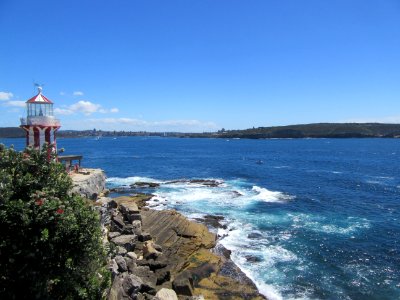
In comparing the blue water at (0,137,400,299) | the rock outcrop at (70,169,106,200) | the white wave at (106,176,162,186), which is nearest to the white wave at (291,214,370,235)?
the blue water at (0,137,400,299)

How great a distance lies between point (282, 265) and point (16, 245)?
63.1ft

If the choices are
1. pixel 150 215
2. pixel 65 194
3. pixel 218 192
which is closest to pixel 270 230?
pixel 150 215

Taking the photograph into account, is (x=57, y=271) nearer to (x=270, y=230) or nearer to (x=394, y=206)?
(x=270, y=230)

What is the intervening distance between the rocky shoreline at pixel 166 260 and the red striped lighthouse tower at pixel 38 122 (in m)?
7.05

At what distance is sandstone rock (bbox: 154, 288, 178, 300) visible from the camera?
18.4m

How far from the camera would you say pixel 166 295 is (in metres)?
18.6

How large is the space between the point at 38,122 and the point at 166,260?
14357mm

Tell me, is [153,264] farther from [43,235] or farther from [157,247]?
[43,235]

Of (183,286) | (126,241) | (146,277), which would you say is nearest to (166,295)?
(183,286)

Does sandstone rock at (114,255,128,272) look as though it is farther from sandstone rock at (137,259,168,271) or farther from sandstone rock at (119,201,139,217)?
sandstone rock at (119,201,139,217)

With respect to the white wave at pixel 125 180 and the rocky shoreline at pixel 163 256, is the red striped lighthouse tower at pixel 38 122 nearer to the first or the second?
the rocky shoreline at pixel 163 256

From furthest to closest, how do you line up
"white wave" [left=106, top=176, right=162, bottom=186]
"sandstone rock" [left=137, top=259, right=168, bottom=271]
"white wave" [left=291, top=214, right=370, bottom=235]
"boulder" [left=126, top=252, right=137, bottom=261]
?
"white wave" [left=106, top=176, right=162, bottom=186], "white wave" [left=291, top=214, right=370, bottom=235], "boulder" [left=126, top=252, right=137, bottom=261], "sandstone rock" [left=137, top=259, right=168, bottom=271]

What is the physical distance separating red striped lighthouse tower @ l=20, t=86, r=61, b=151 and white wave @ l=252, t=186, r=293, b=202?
94.4 ft

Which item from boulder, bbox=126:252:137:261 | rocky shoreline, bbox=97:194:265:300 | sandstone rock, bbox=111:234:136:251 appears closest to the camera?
rocky shoreline, bbox=97:194:265:300
